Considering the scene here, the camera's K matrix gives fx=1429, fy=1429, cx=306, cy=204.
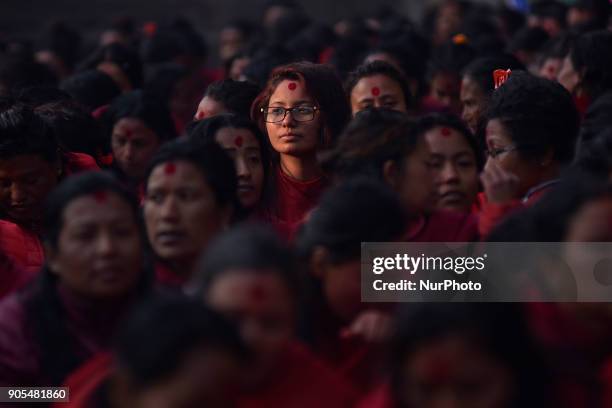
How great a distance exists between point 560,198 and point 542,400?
2.54ft

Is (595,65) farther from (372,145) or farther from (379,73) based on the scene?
(372,145)

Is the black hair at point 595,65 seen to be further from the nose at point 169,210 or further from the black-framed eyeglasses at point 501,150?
the nose at point 169,210

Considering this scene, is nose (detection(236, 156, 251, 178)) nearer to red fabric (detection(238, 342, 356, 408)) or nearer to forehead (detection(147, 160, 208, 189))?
forehead (detection(147, 160, 208, 189))

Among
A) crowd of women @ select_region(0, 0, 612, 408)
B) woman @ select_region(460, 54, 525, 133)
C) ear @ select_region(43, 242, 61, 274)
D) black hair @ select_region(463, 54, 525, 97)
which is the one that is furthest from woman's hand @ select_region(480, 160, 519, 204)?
black hair @ select_region(463, 54, 525, 97)

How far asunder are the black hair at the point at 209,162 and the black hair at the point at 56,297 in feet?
1.02

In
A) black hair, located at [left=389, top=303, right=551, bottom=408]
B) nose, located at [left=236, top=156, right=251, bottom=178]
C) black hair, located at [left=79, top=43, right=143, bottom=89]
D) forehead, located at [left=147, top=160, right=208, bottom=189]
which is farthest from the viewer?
black hair, located at [left=79, top=43, right=143, bottom=89]

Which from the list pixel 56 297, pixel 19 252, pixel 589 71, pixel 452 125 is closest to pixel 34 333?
pixel 56 297

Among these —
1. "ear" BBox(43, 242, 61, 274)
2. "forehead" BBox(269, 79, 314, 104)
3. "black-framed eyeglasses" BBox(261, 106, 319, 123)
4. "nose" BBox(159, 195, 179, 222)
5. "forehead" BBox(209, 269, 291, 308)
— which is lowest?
"forehead" BBox(209, 269, 291, 308)

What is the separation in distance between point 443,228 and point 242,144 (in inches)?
49.2

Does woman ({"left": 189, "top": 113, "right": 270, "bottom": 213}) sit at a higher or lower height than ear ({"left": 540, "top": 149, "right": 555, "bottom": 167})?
higher

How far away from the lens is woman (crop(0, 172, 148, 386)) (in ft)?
Result: 13.8

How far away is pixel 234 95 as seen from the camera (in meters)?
6.75

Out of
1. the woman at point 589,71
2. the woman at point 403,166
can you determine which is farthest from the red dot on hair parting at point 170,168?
the woman at point 589,71

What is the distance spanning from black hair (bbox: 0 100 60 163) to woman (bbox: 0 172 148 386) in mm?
1401
